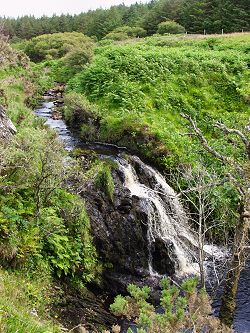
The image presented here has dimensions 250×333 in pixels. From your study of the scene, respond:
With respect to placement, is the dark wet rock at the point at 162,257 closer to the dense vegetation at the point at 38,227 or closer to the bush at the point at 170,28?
the dense vegetation at the point at 38,227

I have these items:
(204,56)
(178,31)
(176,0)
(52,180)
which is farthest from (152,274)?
(176,0)

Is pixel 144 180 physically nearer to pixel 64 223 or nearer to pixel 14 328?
pixel 64 223

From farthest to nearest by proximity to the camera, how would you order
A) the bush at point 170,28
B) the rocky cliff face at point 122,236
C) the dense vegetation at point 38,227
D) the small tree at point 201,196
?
the bush at point 170,28, the rocky cliff face at point 122,236, the dense vegetation at point 38,227, the small tree at point 201,196

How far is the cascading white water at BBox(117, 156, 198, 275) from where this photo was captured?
55.2 ft

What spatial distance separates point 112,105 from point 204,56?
483 inches

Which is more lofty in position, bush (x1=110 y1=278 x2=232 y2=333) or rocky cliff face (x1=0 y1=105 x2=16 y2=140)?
rocky cliff face (x1=0 y1=105 x2=16 y2=140)

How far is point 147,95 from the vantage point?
27250mm

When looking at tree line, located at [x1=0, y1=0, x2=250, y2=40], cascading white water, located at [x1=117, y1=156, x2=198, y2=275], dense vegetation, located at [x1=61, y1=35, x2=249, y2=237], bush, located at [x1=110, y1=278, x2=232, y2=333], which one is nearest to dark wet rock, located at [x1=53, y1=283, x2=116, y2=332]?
bush, located at [x1=110, y1=278, x2=232, y2=333]

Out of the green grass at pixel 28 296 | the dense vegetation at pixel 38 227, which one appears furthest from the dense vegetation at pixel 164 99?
the green grass at pixel 28 296

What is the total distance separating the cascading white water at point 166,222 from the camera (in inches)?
663

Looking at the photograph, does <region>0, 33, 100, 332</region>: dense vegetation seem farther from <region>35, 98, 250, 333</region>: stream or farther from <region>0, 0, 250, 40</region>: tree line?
<region>0, 0, 250, 40</region>: tree line

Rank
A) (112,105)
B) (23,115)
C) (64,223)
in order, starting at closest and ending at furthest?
(64,223)
(23,115)
(112,105)

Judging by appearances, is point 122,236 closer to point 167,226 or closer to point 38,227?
point 167,226

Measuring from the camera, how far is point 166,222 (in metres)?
17.7
